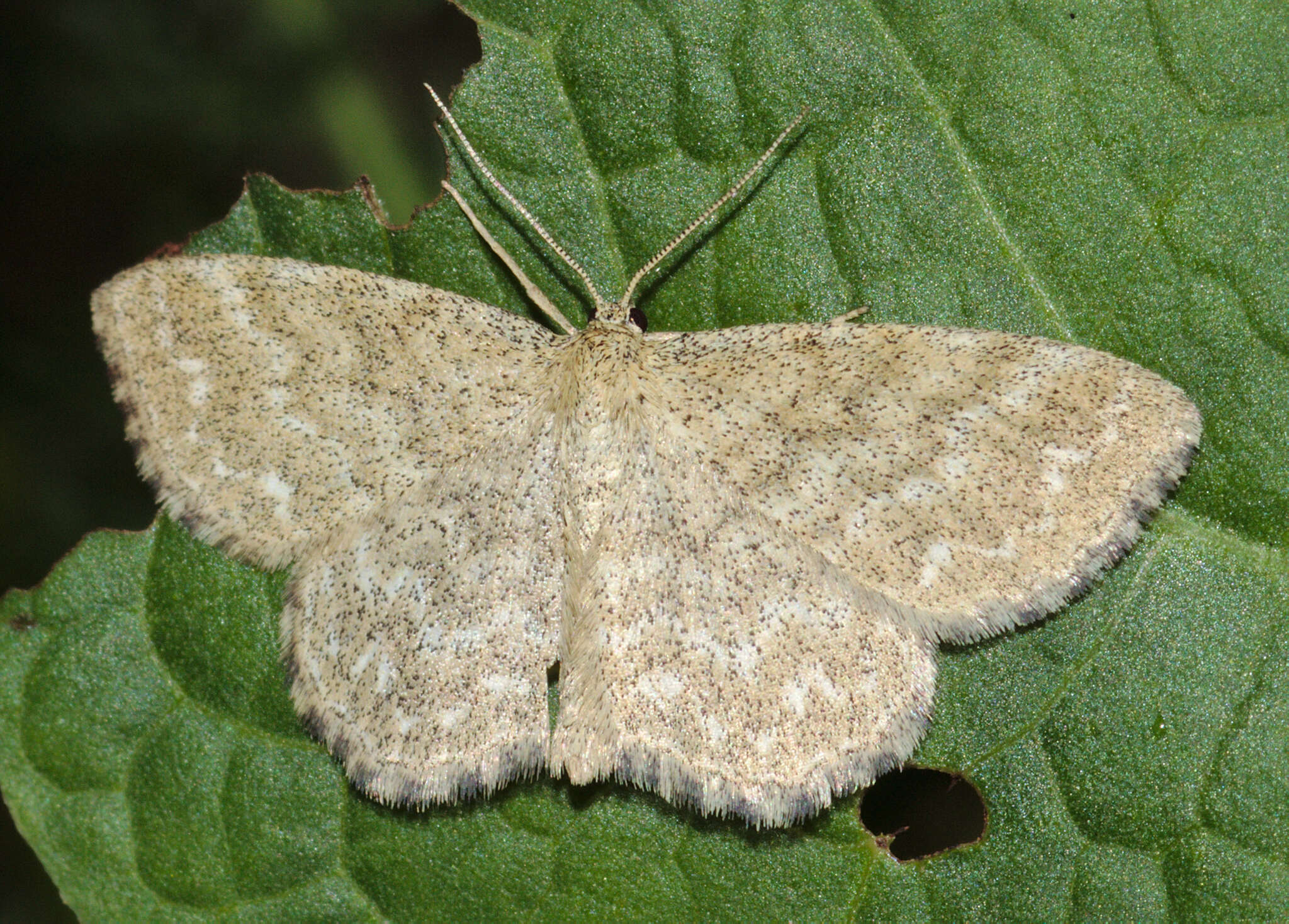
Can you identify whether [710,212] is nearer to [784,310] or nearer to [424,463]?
[784,310]

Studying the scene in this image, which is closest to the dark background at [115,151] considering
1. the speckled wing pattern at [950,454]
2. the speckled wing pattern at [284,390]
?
the speckled wing pattern at [284,390]

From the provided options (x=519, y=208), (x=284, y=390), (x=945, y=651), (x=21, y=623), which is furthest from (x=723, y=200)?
(x=21, y=623)

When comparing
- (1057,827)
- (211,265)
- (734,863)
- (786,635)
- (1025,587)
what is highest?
(211,265)

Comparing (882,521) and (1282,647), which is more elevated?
(882,521)

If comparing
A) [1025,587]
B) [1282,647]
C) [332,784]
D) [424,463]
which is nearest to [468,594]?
[424,463]

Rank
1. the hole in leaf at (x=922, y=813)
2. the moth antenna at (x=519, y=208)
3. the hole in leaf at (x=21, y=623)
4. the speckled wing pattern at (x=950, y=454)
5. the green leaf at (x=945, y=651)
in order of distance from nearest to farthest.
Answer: the speckled wing pattern at (x=950, y=454) < the green leaf at (x=945, y=651) < the hole in leaf at (x=922, y=813) < the moth antenna at (x=519, y=208) < the hole in leaf at (x=21, y=623)

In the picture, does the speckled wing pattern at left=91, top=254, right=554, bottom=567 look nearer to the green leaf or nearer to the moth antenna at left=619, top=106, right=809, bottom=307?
the green leaf

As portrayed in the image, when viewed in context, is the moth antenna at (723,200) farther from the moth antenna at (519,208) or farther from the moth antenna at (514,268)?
the moth antenna at (514,268)
